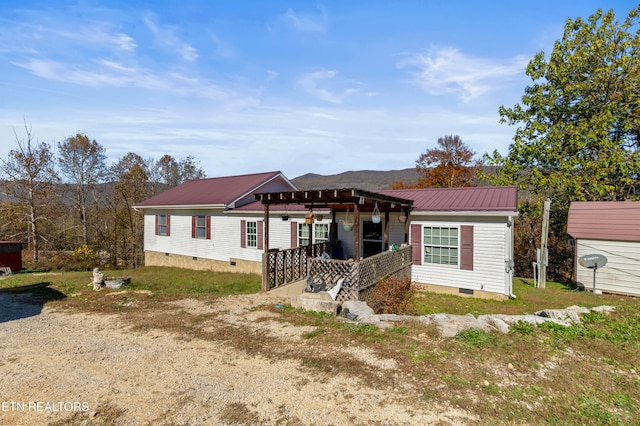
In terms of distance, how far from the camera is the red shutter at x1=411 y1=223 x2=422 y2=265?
463 inches

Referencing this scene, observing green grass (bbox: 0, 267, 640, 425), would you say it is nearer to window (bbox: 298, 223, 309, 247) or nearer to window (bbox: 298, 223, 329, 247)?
window (bbox: 298, 223, 329, 247)

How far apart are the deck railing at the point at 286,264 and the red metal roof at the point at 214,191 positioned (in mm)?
5763

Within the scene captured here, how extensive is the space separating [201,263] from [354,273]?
11.5 metres

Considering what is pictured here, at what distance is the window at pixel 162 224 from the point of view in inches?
746

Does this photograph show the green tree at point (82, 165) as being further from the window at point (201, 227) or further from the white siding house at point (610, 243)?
the white siding house at point (610, 243)

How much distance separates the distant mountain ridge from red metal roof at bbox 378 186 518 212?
1618 centimetres

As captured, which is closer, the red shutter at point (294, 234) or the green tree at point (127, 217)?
the red shutter at point (294, 234)

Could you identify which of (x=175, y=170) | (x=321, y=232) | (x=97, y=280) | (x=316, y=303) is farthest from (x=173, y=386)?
(x=175, y=170)

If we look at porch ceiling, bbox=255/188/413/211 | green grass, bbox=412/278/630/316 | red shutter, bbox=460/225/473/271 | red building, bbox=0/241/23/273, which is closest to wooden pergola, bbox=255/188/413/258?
porch ceiling, bbox=255/188/413/211

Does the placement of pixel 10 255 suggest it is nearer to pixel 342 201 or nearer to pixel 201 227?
pixel 201 227

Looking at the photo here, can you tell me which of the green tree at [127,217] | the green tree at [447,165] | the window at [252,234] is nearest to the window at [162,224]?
the green tree at [127,217]

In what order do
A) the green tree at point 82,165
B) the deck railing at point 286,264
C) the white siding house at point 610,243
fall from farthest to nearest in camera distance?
1. the green tree at point 82,165
2. the white siding house at point 610,243
3. the deck railing at point 286,264

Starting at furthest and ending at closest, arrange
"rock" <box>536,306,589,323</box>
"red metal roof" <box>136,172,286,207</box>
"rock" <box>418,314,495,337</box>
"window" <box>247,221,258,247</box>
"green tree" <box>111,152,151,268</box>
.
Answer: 1. "green tree" <box>111,152,151,268</box>
2. "red metal roof" <box>136,172,286,207</box>
3. "window" <box>247,221,258,247</box>
4. "rock" <box>536,306,589,323</box>
5. "rock" <box>418,314,495,337</box>

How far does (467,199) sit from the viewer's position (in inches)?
452
